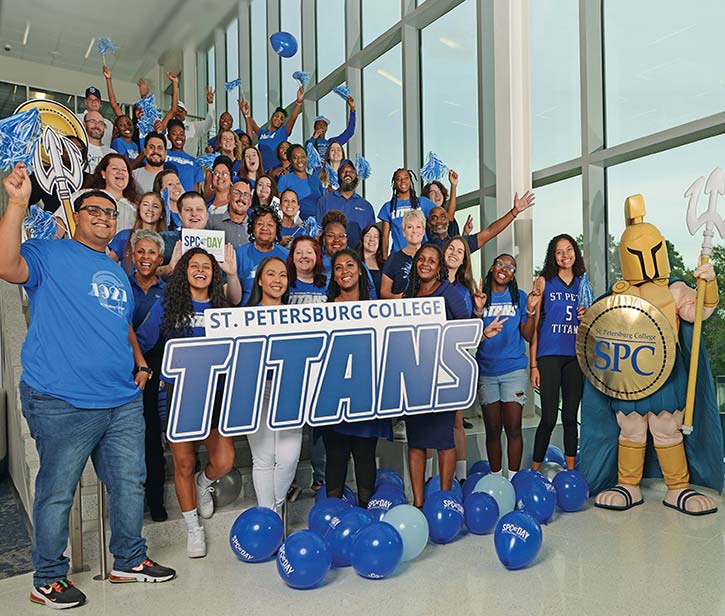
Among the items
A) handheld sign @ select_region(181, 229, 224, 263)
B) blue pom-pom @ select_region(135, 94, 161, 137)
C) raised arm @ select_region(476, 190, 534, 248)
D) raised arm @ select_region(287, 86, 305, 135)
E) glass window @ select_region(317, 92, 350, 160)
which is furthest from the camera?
glass window @ select_region(317, 92, 350, 160)

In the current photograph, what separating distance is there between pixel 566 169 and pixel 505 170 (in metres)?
0.55

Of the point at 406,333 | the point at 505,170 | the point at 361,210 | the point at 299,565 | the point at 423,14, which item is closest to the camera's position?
the point at 299,565

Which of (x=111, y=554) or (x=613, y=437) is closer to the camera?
(x=111, y=554)

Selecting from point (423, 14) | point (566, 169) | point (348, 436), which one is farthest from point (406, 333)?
point (423, 14)

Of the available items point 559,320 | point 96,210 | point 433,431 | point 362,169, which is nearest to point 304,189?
point 362,169

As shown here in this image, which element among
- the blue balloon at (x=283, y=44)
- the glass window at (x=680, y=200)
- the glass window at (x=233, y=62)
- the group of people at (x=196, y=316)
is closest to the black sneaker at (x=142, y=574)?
the group of people at (x=196, y=316)

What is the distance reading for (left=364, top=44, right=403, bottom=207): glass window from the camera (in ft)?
26.9

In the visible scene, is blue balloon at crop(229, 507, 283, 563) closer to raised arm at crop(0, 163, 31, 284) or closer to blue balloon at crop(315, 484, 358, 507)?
blue balloon at crop(315, 484, 358, 507)

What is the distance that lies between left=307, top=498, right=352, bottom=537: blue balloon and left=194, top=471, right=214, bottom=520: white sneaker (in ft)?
1.70

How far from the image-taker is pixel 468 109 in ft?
22.9

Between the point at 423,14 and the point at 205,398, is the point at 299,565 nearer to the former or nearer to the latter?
the point at 205,398

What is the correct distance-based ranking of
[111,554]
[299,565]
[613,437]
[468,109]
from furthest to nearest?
[468,109] → [613,437] → [111,554] → [299,565]

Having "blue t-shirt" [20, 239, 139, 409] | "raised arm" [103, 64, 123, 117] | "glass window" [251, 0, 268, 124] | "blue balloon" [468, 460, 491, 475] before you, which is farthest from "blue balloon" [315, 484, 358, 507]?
"glass window" [251, 0, 268, 124]

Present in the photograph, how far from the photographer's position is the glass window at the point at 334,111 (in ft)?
30.2
